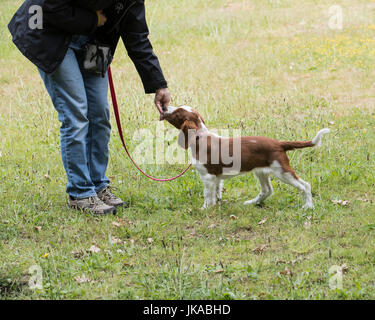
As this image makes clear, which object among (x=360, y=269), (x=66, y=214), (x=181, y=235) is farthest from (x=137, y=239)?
(x=360, y=269)

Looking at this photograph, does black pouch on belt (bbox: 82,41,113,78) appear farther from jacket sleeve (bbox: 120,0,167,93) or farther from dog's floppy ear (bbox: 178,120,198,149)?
dog's floppy ear (bbox: 178,120,198,149)

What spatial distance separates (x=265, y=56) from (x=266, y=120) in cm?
338

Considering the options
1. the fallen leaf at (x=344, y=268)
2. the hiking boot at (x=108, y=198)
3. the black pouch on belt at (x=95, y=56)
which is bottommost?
the fallen leaf at (x=344, y=268)

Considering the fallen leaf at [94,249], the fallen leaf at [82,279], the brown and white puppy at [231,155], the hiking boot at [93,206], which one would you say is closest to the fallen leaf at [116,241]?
the fallen leaf at [94,249]

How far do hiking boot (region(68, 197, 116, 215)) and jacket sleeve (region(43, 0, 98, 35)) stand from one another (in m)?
1.50

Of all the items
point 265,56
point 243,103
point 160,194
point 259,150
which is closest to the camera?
point 259,150

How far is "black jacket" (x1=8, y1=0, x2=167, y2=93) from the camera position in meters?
4.22

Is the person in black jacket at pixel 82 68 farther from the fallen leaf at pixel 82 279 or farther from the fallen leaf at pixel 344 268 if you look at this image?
the fallen leaf at pixel 344 268

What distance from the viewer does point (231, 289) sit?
349 centimetres

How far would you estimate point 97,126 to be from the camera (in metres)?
4.97

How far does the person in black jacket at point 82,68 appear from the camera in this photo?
4281 millimetres

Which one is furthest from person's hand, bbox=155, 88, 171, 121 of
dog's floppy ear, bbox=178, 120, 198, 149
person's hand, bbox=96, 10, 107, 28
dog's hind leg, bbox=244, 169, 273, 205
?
dog's hind leg, bbox=244, 169, 273, 205
